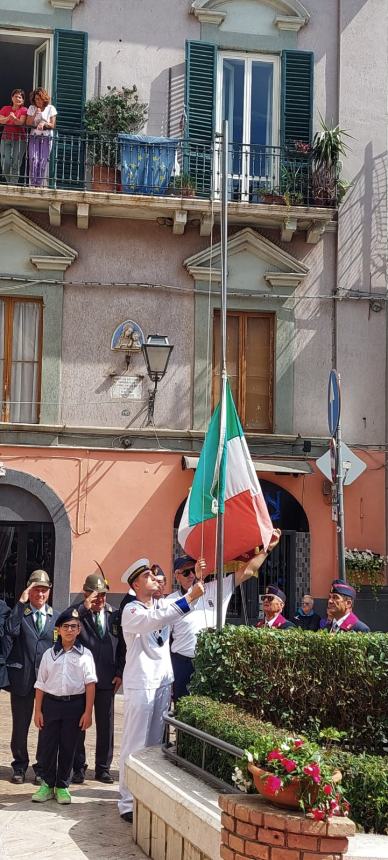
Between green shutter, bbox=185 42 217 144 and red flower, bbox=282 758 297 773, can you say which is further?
green shutter, bbox=185 42 217 144

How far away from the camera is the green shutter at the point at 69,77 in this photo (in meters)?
18.0

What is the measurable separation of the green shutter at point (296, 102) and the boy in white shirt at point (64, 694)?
11.0 meters

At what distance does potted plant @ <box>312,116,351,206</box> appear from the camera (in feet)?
58.6

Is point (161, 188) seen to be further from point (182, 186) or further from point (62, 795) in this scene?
point (62, 795)

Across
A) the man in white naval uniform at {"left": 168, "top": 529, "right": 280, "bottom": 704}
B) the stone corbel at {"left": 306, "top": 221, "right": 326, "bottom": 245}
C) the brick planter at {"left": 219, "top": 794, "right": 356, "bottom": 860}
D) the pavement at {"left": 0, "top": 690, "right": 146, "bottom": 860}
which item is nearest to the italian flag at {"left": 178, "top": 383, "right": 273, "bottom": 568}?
the man in white naval uniform at {"left": 168, "top": 529, "right": 280, "bottom": 704}

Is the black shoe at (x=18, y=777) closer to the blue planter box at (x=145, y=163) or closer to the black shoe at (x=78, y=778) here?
the black shoe at (x=78, y=778)

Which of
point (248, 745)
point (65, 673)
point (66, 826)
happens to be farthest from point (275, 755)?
point (65, 673)

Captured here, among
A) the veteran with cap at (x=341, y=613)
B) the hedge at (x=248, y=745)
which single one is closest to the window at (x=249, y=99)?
the veteran with cap at (x=341, y=613)

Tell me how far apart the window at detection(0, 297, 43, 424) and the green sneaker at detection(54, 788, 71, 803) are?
29.2 ft

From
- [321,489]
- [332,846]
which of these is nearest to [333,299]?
[321,489]

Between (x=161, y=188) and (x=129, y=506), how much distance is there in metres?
4.82

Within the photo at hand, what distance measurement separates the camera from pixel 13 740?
10.5m

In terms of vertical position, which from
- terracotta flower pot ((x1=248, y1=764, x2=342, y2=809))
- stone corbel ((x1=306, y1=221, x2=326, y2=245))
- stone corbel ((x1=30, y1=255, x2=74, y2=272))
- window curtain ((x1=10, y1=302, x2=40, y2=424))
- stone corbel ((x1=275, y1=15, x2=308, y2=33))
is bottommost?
terracotta flower pot ((x1=248, y1=764, x2=342, y2=809))

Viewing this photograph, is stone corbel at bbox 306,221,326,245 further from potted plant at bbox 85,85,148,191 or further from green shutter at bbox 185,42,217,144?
potted plant at bbox 85,85,148,191
